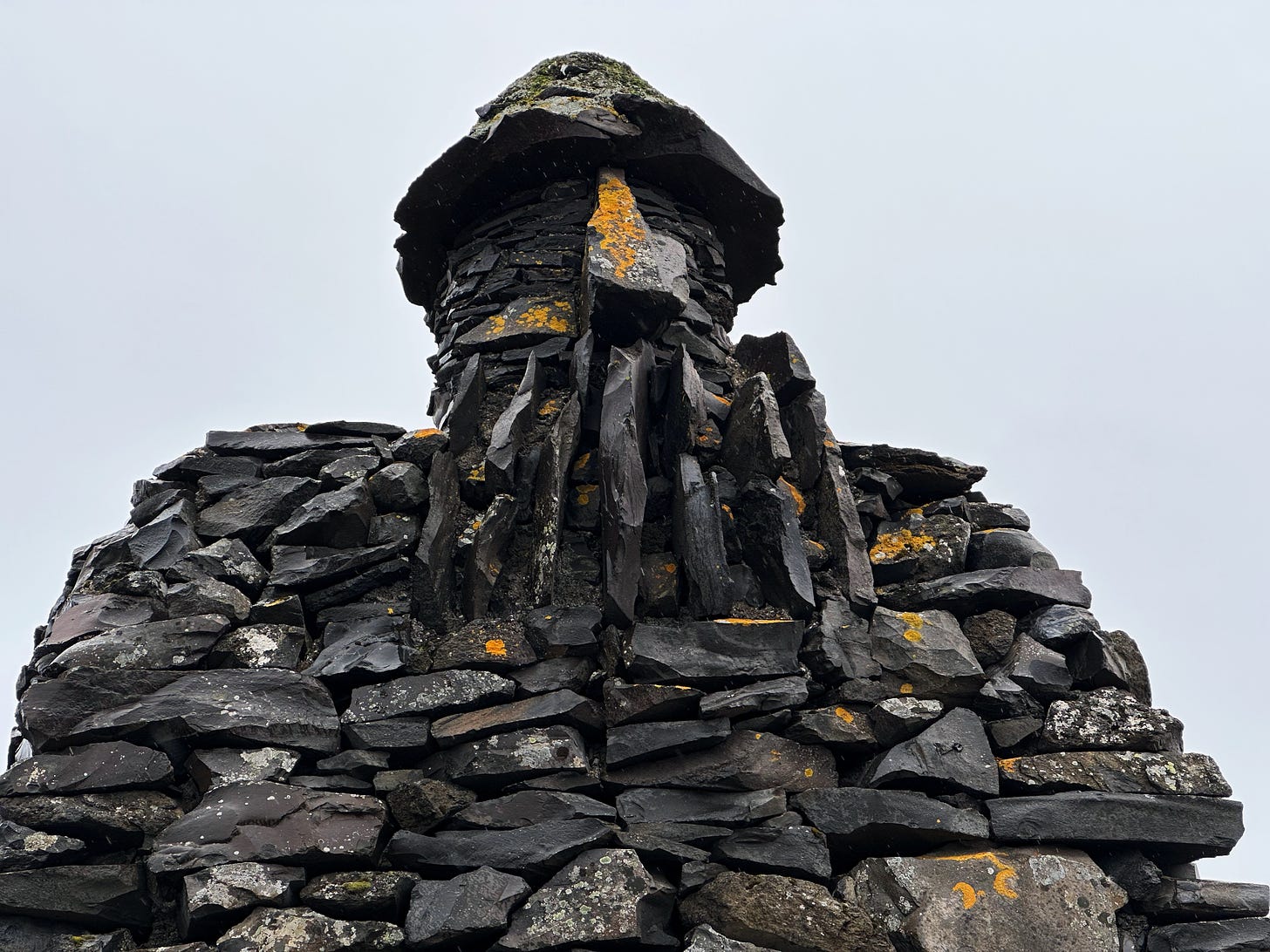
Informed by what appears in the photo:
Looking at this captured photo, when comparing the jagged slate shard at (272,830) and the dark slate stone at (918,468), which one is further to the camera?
the dark slate stone at (918,468)

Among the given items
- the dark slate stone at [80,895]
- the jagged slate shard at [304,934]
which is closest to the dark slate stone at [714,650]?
the jagged slate shard at [304,934]

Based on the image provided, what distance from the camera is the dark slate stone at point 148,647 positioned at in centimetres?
546

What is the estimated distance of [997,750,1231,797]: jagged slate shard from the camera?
17.5ft

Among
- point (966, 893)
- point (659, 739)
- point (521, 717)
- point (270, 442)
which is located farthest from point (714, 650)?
point (270, 442)

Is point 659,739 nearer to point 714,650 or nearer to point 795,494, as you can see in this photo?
point 714,650

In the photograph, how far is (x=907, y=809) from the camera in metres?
5.14

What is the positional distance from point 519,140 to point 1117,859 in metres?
6.40

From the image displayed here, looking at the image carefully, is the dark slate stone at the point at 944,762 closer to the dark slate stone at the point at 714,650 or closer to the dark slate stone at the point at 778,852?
the dark slate stone at the point at 778,852

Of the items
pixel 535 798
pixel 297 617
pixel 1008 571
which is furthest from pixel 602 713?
pixel 1008 571

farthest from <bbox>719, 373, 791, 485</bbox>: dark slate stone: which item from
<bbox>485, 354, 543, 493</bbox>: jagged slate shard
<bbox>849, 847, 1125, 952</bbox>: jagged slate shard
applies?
<bbox>849, 847, 1125, 952</bbox>: jagged slate shard

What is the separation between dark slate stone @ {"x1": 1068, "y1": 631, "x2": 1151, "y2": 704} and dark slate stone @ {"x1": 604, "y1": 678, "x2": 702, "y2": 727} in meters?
2.22

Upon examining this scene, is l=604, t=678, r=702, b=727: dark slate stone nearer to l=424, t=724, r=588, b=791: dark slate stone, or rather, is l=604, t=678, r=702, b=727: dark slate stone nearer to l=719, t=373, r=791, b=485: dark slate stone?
l=424, t=724, r=588, b=791: dark slate stone

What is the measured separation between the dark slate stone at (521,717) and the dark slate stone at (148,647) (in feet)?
4.44

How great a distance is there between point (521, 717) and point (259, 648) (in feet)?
5.03
